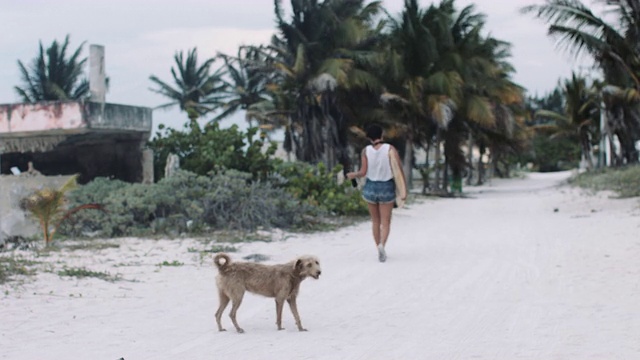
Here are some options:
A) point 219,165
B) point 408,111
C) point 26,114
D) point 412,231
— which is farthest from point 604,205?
point 26,114

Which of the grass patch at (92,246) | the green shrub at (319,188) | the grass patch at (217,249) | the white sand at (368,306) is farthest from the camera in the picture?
the green shrub at (319,188)

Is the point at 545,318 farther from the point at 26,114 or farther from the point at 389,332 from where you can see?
the point at 26,114

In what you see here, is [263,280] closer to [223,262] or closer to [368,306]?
[223,262]

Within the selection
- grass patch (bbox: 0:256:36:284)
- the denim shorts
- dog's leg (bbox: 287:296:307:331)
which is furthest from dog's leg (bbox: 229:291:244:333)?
the denim shorts

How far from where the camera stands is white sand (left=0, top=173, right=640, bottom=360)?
5.61 m

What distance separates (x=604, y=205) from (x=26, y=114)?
13.7 meters

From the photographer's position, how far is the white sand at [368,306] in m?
5.61

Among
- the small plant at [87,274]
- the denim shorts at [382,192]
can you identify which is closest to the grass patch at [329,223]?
the denim shorts at [382,192]

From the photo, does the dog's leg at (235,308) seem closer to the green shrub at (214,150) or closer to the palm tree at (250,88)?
the green shrub at (214,150)

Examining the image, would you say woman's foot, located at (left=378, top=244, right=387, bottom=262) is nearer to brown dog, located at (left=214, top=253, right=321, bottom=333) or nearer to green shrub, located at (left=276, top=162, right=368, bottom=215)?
brown dog, located at (left=214, top=253, right=321, bottom=333)

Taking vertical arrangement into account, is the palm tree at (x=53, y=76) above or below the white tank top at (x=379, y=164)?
above

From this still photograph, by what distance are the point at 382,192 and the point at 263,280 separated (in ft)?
14.4

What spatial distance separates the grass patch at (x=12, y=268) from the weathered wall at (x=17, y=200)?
2.05 metres

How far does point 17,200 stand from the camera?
14.7 m
